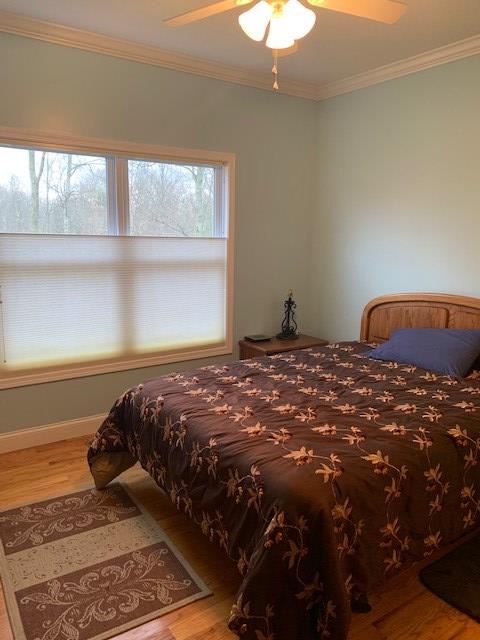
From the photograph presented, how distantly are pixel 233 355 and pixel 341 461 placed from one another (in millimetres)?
2378

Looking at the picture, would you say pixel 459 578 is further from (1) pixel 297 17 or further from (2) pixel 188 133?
(2) pixel 188 133

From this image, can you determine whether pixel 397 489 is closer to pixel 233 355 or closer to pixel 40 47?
pixel 233 355

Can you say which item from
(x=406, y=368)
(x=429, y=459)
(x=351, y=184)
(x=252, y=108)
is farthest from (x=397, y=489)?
(x=252, y=108)

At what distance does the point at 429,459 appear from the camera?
6.07ft

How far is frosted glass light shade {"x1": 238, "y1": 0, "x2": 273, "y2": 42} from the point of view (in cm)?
181

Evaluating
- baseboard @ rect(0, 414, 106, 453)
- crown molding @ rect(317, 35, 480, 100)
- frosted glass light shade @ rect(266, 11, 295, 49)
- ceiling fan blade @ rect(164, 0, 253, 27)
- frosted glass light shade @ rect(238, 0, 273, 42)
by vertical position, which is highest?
crown molding @ rect(317, 35, 480, 100)

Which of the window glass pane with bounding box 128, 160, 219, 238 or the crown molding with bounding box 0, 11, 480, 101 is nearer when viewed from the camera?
the crown molding with bounding box 0, 11, 480, 101

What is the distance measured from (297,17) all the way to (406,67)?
1927 mm

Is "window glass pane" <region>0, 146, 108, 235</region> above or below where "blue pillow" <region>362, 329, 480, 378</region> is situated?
above

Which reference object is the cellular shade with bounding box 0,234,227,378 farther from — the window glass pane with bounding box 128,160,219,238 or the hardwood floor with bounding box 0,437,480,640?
the hardwood floor with bounding box 0,437,480,640

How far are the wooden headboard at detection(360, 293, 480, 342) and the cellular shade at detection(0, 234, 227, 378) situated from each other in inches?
48.3

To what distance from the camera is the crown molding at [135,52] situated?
2.77 m

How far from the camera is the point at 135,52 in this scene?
10.3 ft

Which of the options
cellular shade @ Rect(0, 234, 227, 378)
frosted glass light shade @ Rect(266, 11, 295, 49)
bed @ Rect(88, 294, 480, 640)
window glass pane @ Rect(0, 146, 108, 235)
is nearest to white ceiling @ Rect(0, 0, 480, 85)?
window glass pane @ Rect(0, 146, 108, 235)
